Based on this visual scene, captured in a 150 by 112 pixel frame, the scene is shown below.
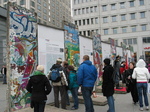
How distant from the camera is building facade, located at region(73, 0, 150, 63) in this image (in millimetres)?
43625

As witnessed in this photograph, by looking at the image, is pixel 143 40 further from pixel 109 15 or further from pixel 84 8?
pixel 84 8

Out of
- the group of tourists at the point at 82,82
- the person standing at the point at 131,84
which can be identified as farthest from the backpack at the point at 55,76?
the person standing at the point at 131,84

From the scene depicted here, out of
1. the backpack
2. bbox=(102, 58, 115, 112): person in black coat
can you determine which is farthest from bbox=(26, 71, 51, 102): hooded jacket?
bbox=(102, 58, 115, 112): person in black coat

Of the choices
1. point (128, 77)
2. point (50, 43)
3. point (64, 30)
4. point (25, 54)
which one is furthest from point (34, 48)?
point (128, 77)

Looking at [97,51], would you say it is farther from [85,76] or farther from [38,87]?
[38,87]

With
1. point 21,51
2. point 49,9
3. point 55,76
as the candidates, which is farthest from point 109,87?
point 49,9

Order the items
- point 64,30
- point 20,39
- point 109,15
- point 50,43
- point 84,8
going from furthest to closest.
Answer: point 84,8
point 109,15
point 64,30
point 50,43
point 20,39

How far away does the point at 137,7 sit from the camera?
4462cm

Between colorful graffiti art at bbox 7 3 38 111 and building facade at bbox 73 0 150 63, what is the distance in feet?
128

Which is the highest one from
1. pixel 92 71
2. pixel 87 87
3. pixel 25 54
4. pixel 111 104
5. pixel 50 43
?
pixel 50 43

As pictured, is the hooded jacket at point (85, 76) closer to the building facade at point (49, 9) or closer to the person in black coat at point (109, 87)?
the person in black coat at point (109, 87)

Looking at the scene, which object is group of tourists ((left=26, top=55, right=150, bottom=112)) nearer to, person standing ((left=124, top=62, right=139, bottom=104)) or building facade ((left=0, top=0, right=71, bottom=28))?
person standing ((left=124, top=62, right=139, bottom=104))

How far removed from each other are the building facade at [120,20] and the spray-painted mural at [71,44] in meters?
35.8

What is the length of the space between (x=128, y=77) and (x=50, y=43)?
133 inches
